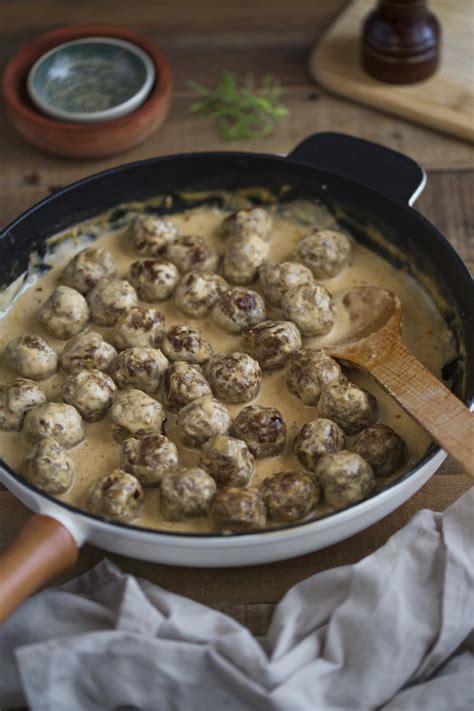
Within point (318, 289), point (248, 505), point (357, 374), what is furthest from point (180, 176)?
point (248, 505)

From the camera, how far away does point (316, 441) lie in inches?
72.7

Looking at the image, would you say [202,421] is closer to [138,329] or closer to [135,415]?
[135,415]

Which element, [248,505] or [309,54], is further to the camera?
[309,54]

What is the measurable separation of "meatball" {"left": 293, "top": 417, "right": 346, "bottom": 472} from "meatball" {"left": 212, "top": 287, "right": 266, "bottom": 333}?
1.03ft

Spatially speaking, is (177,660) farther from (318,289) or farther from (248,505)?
Result: (318,289)

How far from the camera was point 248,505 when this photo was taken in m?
1.74

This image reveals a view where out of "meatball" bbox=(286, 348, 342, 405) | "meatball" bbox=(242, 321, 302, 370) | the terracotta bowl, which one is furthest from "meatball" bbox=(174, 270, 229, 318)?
the terracotta bowl

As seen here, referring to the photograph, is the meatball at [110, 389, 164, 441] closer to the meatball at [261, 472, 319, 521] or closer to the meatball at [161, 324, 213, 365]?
the meatball at [161, 324, 213, 365]

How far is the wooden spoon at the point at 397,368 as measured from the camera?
1.72 meters

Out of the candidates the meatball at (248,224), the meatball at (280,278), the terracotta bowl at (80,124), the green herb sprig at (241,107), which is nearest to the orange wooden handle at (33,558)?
the meatball at (280,278)

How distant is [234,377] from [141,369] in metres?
0.18

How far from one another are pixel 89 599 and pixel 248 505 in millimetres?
312

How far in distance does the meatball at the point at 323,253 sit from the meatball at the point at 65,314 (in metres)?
0.48

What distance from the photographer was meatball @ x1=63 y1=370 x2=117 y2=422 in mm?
1935
